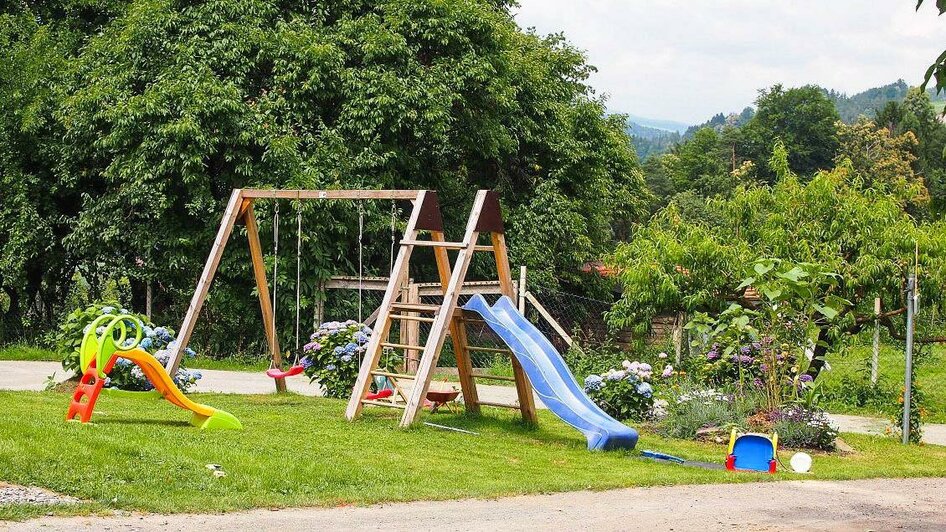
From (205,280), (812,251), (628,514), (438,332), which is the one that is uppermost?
(812,251)

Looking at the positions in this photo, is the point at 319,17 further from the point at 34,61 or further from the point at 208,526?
the point at 208,526

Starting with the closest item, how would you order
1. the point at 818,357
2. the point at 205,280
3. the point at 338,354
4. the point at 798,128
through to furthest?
the point at 205,280 < the point at 338,354 < the point at 818,357 < the point at 798,128

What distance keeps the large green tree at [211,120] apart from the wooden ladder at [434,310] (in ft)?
24.3

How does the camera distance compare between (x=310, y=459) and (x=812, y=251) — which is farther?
(x=812, y=251)

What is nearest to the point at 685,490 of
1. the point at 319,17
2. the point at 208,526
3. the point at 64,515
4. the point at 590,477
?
the point at 590,477

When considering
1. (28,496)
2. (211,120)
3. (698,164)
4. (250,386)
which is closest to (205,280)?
(250,386)

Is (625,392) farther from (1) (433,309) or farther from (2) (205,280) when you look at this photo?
(2) (205,280)

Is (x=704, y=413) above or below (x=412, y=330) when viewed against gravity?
below

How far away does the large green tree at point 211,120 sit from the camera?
63.9 feet

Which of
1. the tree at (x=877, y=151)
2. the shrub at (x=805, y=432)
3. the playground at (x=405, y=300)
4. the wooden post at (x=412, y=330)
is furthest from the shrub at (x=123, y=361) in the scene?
the tree at (x=877, y=151)

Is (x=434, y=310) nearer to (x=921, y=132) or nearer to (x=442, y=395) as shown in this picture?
(x=442, y=395)

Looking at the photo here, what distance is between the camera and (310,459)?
8.70m

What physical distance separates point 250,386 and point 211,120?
553cm

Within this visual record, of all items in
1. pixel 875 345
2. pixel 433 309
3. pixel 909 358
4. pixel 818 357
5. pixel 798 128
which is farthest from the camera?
pixel 798 128
